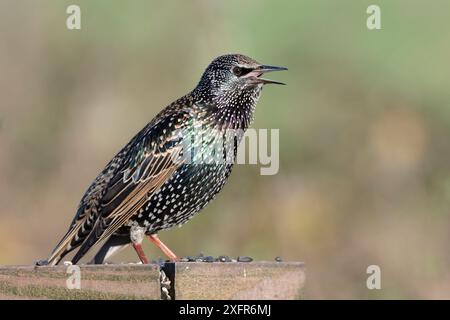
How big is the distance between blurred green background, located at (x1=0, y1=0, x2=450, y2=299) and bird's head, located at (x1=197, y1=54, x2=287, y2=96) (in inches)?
74.9

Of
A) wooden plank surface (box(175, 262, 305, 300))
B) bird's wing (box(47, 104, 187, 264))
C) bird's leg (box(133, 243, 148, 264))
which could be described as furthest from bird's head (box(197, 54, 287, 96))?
wooden plank surface (box(175, 262, 305, 300))

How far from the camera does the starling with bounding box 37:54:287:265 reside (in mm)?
6059

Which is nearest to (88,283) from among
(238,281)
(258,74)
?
(238,281)

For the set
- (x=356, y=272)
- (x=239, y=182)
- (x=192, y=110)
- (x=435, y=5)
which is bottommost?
(x=356, y=272)

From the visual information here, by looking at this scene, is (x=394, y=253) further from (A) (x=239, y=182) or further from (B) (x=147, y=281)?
(B) (x=147, y=281)

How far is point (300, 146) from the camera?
866 centimetres

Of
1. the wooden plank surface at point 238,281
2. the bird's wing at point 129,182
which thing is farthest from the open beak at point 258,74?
the wooden plank surface at point 238,281

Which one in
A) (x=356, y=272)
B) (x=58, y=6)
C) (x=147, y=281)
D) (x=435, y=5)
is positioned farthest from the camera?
(x=435, y=5)

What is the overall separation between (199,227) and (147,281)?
4033 millimetres

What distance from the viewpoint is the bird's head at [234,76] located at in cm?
641

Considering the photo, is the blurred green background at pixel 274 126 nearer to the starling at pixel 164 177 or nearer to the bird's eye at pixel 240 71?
the starling at pixel 164 177

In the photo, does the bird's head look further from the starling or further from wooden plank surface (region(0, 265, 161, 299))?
wooden plank surface (region(0, 265, 161, 299))

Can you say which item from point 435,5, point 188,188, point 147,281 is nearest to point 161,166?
point 188,188

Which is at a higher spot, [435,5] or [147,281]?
[435,5]
